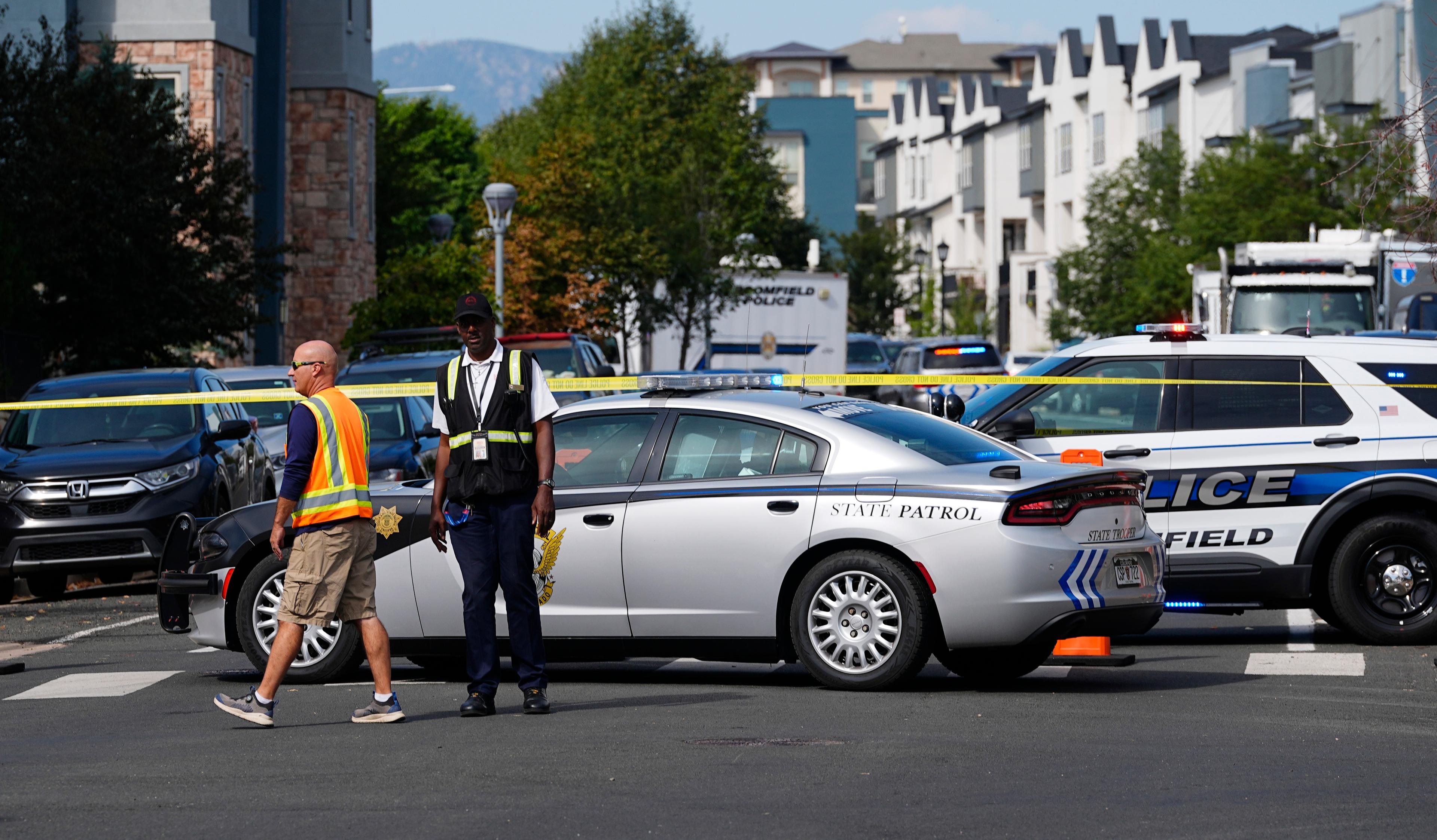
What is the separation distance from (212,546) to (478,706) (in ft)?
7.24

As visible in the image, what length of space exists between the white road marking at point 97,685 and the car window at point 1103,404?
506 centimetres

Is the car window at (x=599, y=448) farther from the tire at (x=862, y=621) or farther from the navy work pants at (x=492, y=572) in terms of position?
the tire at (x=862, y=621)

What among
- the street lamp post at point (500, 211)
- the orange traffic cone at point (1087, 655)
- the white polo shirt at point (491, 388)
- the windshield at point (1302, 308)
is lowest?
the orange traffic cone at point (1087, 655)

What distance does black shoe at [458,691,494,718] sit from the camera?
888cm

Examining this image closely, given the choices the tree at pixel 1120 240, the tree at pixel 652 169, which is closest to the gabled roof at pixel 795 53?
the tree at pixel 652 169

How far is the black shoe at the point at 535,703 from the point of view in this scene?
8938 millimetres

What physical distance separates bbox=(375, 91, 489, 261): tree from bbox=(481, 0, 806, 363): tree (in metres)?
2.54

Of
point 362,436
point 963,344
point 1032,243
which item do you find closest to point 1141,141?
point 1032,243

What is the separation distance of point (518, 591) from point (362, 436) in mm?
975

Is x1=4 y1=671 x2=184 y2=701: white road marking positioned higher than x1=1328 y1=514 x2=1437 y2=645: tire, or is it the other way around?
x1=1328 y1=514 x2=1437 y2=645: tire

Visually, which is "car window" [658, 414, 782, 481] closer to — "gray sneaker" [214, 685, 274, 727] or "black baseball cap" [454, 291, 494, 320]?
"black baseball cap" [454, 291, 494, 320]

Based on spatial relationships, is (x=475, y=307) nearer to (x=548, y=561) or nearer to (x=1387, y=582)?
(x=548, y=561)

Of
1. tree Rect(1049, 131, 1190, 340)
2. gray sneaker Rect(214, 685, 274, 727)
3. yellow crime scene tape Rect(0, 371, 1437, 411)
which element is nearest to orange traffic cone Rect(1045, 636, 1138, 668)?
yellow crime scene tape Rect(0, 371, 1437, 411)

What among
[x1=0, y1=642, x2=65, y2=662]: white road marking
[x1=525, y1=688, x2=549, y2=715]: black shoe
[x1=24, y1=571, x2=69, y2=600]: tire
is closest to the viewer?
[x1=525, y1=688, x2=549, y2=715]: black shoe
